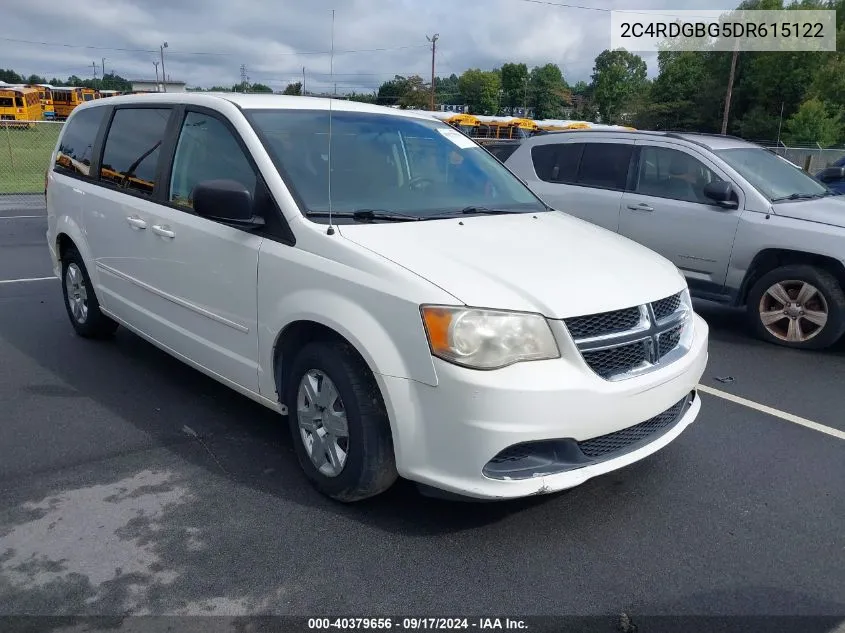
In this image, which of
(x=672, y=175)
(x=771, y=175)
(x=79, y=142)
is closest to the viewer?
(x=79, y=142)

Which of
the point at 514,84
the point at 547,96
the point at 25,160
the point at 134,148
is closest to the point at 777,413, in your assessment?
the point at 134,148

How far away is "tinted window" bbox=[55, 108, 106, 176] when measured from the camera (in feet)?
17.8

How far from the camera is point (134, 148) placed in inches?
189

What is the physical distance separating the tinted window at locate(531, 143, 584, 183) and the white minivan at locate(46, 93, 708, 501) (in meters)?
3.49

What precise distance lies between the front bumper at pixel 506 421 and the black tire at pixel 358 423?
0.12 metres

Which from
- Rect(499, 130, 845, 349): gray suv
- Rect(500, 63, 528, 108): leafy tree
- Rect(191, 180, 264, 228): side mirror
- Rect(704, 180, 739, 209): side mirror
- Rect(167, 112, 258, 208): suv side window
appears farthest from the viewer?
Rect(500, 63, 528, 108): leafy tree

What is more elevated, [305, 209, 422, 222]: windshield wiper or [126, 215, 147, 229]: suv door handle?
[305, 209, 422, 222]: windshield wiper

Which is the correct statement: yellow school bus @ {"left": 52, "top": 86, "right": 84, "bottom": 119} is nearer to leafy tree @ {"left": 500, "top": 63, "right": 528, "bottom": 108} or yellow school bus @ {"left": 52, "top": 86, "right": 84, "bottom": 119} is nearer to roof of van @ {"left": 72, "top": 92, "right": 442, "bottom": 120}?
roof of van @ {"left": 72, "top": 92, "right": 442, "bottom": 120}

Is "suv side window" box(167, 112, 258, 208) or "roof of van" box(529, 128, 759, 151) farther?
"roof of van" box(529, 128, 759, 151)

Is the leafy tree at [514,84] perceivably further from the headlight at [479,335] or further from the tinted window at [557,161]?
the headlight at [479,335]

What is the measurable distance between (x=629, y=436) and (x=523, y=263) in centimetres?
90

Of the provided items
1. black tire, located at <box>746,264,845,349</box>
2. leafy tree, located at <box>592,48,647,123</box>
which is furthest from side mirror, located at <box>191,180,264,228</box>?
leafy tree, located at <box>592,48,647,123</box>

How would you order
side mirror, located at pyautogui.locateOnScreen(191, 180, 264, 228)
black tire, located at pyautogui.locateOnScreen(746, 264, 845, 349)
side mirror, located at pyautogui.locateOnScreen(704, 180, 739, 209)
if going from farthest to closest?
side mirror, located at pyautogui.locateOnScreen(704, 180, 739, 209), black tire, located at pyautogui.locateOnScreen(746, 264, 845, 349), side mirror, located at pyautogui.locateOnScreen(191, 180, 264, 228)

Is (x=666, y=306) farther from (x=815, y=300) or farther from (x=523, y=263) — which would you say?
(x=815, y=300)
